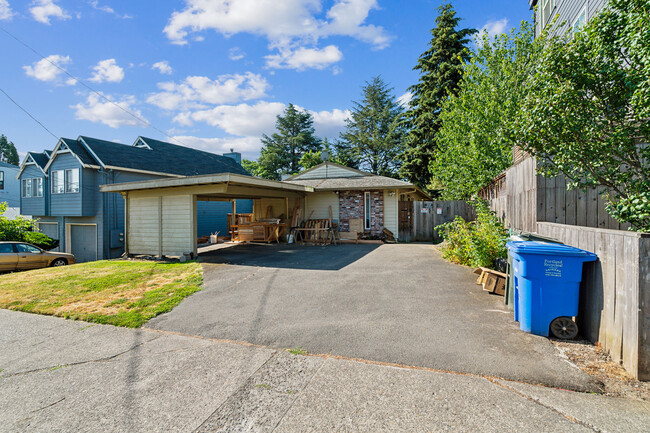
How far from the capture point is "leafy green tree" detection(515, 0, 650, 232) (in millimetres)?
3385

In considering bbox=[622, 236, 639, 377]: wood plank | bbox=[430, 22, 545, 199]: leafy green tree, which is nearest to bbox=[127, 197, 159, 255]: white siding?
bbox=[622, 236, 639, 377]: wood plank

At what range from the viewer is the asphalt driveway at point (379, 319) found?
10.7ft

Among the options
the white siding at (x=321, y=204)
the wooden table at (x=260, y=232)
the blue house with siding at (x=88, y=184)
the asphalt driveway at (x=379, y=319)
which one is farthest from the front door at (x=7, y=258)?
the white siding at (x=321, y=204)

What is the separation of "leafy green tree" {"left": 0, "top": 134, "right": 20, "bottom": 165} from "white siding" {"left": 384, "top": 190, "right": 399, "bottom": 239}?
7405cm

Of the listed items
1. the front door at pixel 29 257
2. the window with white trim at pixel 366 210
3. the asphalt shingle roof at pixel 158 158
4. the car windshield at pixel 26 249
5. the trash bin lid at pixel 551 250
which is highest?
the asphalt shingle roof at pixel 158 158

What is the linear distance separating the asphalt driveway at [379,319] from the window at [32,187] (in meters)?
18.3

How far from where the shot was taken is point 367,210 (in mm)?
15320

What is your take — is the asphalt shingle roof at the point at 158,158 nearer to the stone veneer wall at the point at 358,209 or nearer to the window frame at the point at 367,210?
the stone veneer wall at the point at 358,209

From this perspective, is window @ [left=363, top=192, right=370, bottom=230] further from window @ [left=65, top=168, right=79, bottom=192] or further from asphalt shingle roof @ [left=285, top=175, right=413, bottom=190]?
window @ [left=65, top=168, right=79, bottom=192]

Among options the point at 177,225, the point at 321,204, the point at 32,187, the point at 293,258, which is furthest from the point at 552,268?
the point at 32,187

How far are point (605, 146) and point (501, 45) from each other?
12.3 meters

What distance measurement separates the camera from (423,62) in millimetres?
24891

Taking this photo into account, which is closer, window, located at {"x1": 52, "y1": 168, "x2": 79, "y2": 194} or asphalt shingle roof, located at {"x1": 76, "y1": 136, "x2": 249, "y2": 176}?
window, located at {"x1": 52, "y1": 168, "x2": 79, "y2": 194}

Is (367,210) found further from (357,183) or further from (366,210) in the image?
(357,183)
